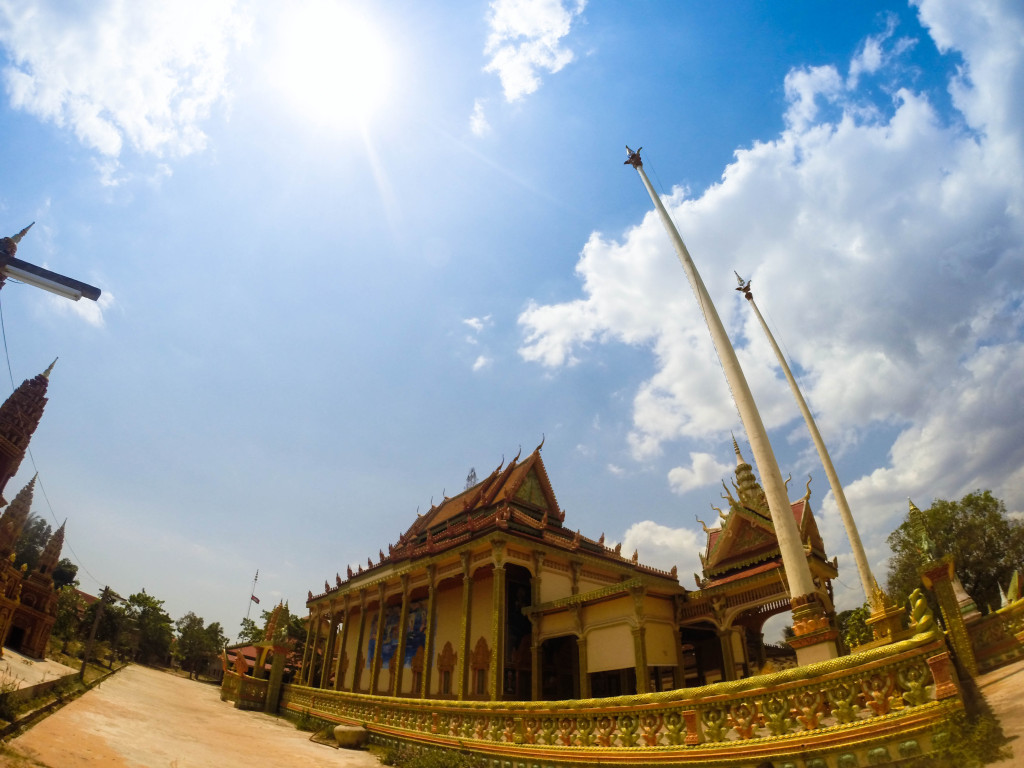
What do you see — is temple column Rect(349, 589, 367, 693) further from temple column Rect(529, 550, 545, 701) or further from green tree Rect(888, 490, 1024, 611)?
green tree Rect(888, 490, 1024, 611)

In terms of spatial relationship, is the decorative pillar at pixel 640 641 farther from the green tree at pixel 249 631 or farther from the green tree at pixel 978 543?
the green tree at pixel 249 631

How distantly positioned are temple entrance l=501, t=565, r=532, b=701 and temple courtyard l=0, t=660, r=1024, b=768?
214 inches

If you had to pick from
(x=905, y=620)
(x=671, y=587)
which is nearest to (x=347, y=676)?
(x=671, y=587)

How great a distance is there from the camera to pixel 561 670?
19453 mm

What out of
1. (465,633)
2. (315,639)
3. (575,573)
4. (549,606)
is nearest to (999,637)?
(549,606)

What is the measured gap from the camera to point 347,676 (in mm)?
27672

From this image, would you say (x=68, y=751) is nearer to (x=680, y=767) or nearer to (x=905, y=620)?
(x=680, y=767)

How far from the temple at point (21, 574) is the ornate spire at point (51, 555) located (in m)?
5.01

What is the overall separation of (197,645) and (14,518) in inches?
1436

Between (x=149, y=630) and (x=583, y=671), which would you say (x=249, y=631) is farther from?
(x=583, y=671)

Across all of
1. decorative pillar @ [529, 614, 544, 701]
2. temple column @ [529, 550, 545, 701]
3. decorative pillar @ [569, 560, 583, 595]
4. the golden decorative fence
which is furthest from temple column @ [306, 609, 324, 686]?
the golden decorative fence

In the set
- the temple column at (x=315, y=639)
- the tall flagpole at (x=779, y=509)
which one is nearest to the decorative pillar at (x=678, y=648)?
the tall flagpole at (x=779, y=509)

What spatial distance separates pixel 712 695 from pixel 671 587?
9127 mm

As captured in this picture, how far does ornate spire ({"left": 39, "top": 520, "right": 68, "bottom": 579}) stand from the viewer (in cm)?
4327
